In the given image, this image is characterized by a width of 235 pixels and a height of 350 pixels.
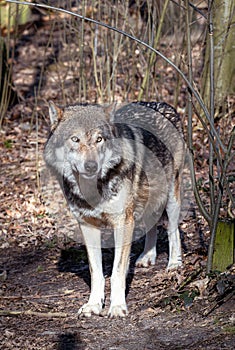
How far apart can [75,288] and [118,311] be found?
992 millimetres

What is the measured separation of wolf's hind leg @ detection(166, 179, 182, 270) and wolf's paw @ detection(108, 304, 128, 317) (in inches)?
51.4

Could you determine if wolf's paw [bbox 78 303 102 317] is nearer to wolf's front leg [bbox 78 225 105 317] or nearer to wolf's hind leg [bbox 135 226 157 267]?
wolf's front leg [bbox 78 225 105 317]

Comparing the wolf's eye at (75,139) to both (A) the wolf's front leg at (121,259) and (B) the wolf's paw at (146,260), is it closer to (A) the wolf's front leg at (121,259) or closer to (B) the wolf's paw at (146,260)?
(A) the wolf's front leg at (121,259)

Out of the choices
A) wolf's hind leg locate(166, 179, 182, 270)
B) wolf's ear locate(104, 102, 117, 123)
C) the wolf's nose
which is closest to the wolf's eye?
the wolf's nose

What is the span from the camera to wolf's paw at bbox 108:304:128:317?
4.94 metres

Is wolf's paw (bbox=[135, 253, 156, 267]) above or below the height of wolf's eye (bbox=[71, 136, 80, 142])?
below

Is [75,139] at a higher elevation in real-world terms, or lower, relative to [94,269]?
higher

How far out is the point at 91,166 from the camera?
471cm

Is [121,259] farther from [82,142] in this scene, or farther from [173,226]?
[173,226]

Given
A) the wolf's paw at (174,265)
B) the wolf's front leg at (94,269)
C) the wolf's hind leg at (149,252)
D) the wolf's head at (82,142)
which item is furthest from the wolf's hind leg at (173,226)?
the wolf's head at (82,142)

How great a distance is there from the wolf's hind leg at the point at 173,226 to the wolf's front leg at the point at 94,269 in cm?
114

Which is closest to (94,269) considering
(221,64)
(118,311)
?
(118,311)

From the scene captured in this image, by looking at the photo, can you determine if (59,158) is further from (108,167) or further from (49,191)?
(49,191)

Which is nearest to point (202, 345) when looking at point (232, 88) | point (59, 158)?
point (59, 158)
